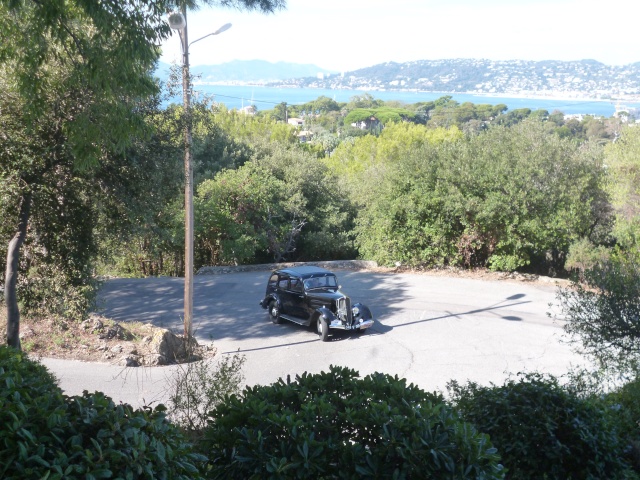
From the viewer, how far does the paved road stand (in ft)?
37.1

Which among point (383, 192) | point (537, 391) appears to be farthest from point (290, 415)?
point (383, 192)

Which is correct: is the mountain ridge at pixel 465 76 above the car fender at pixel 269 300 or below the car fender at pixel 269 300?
above

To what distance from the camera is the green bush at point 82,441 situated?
8.58 feet

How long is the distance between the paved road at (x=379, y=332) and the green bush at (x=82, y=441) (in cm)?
611

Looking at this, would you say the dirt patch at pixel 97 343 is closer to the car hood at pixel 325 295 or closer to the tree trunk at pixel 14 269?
the tree trunk at pixel 14 269

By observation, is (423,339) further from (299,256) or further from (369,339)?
(299,256)

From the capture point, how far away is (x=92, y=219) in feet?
35.6

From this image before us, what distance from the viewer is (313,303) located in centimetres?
1456

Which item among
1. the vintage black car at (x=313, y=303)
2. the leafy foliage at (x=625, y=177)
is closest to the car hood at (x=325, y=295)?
the vintage black car at (x=313, y=303)

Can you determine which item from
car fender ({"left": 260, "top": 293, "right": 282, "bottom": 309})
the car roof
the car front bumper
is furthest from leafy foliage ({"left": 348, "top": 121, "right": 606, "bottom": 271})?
the car front bumper

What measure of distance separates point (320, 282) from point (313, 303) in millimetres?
809

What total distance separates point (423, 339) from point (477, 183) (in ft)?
28.2

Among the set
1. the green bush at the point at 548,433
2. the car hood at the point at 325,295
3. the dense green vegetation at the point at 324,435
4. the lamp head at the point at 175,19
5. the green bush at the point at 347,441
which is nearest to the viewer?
the dense green vegetation at the point at 324,435

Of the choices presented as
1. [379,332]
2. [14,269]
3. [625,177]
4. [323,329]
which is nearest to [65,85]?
[14,269]
